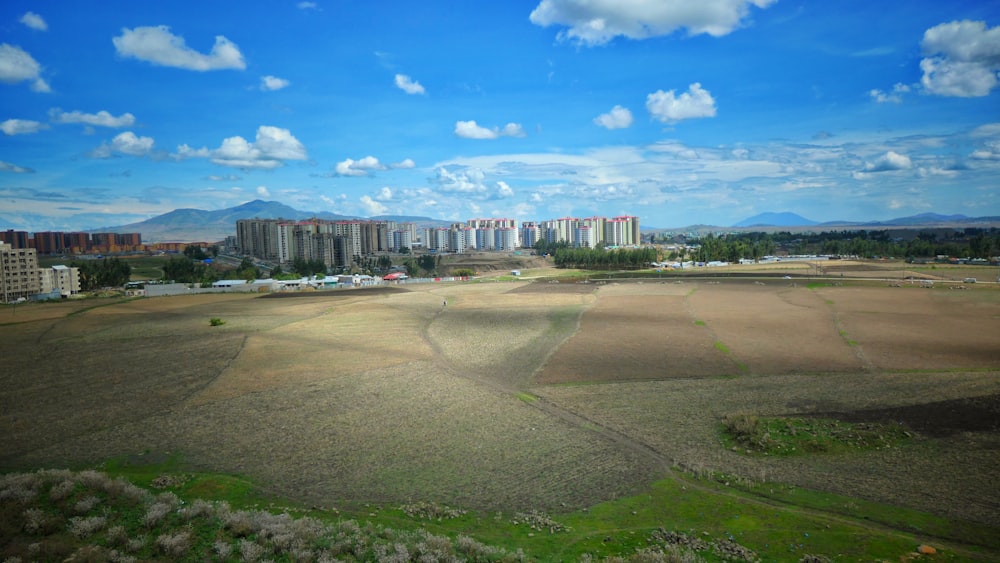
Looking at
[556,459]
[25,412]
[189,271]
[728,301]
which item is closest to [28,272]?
[189,271]

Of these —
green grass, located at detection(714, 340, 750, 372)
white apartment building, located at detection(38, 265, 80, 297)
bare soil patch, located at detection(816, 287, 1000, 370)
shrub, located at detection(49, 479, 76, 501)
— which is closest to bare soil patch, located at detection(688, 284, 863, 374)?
green grass, located at detection(714, 340, 750, 372)

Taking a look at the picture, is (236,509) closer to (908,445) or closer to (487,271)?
(908,445)

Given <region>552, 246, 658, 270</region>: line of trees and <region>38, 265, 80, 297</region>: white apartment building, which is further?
<region>552, 246, 658, 270</region>: line of trees

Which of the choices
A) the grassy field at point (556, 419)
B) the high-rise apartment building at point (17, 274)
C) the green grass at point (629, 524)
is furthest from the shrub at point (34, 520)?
the high-rise apartment building at point (17, 274)

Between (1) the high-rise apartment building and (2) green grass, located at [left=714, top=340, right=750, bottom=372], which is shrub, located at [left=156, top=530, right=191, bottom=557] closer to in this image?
(2) green grass, located at [left=714, top=340, right=750, bottom=372]

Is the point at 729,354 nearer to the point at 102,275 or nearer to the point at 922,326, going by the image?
the point at 922,326
